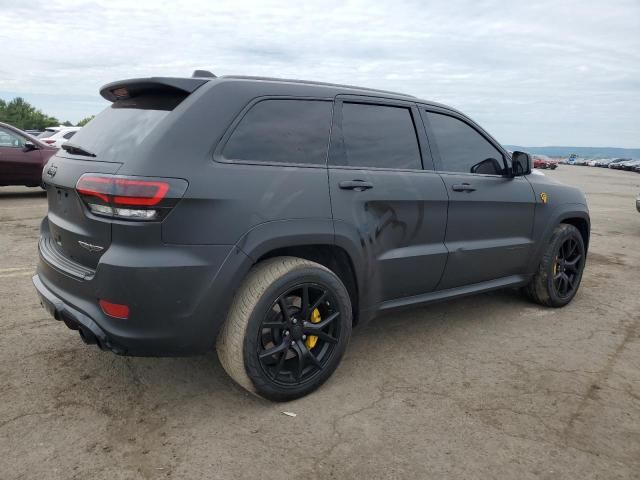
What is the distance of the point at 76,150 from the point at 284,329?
1531 millimetres

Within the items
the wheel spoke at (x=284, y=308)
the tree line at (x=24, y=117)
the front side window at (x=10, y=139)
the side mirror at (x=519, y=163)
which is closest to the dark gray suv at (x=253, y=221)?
the wheel spoke at (x=284, y=308)

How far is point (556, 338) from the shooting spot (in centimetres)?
412

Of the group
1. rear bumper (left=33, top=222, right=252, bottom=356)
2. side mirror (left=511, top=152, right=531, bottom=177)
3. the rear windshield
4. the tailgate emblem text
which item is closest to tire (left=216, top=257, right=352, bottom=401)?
rear bumper (left=33, top=222, right=252, bottom=356)

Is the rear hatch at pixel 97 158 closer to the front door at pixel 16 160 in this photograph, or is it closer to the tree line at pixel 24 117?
the front door at pixel 16 160

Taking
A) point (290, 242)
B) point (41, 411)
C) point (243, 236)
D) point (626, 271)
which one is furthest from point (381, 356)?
point (626, 271)

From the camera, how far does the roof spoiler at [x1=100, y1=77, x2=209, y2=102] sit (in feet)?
9.36

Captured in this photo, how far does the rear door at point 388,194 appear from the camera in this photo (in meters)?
3.20

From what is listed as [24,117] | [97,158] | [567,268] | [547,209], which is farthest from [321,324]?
[24,117]

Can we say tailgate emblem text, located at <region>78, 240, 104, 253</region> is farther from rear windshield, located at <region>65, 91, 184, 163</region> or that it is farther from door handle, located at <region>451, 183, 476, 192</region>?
door handle, located at <region>451, 183, 476, 192</region>

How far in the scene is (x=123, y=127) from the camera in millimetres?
2947

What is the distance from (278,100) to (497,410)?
206 centimetres

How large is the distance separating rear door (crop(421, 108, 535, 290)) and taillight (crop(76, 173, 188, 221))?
77.1 inches

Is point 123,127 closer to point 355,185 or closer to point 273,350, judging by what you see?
point 355,185

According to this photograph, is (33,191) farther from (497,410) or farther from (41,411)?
(497,410)
